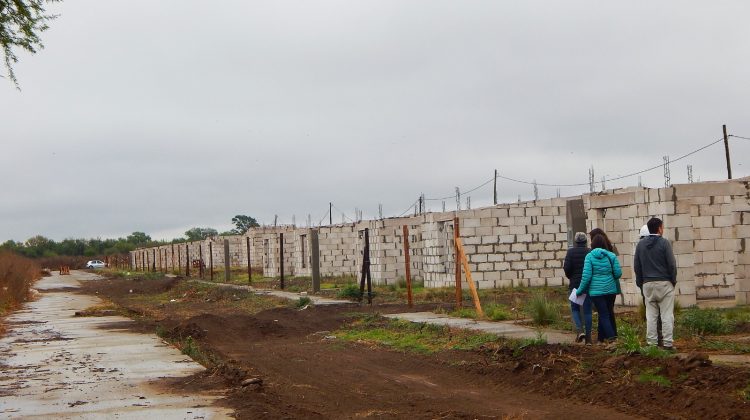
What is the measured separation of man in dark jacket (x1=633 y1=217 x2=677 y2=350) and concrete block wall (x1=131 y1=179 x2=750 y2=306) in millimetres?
5933

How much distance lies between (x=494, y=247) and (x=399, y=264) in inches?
282

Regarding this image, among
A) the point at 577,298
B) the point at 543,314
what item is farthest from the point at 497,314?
the point at 577,298

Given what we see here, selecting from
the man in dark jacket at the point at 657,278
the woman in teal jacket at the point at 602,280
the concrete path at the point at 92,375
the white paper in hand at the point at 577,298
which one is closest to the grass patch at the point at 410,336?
the white paper in hand at the point at 577,298

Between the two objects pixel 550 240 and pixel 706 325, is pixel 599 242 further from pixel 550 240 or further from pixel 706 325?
pixel 550 240

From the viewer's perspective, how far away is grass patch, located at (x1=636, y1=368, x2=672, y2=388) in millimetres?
7914

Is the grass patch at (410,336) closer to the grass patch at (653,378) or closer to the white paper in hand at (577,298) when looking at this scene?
the white paper in hand at (577,298)

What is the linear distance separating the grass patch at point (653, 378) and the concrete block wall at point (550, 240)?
7.78 meters

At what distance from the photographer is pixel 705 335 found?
1145 cm

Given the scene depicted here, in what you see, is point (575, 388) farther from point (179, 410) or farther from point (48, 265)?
point (48, 265)

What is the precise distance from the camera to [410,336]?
46.4 ft

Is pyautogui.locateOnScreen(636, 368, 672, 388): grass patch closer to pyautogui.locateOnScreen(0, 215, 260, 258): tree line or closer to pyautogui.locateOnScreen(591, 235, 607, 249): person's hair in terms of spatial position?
pyautogui.locateOnScreen(591, 235, 607, 249): person's hair

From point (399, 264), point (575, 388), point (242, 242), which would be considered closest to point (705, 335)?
point (575, 388)

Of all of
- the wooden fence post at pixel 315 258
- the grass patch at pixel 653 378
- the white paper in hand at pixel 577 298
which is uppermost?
the wooden fence post at pixel 315 258

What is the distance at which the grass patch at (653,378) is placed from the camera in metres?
7.91
